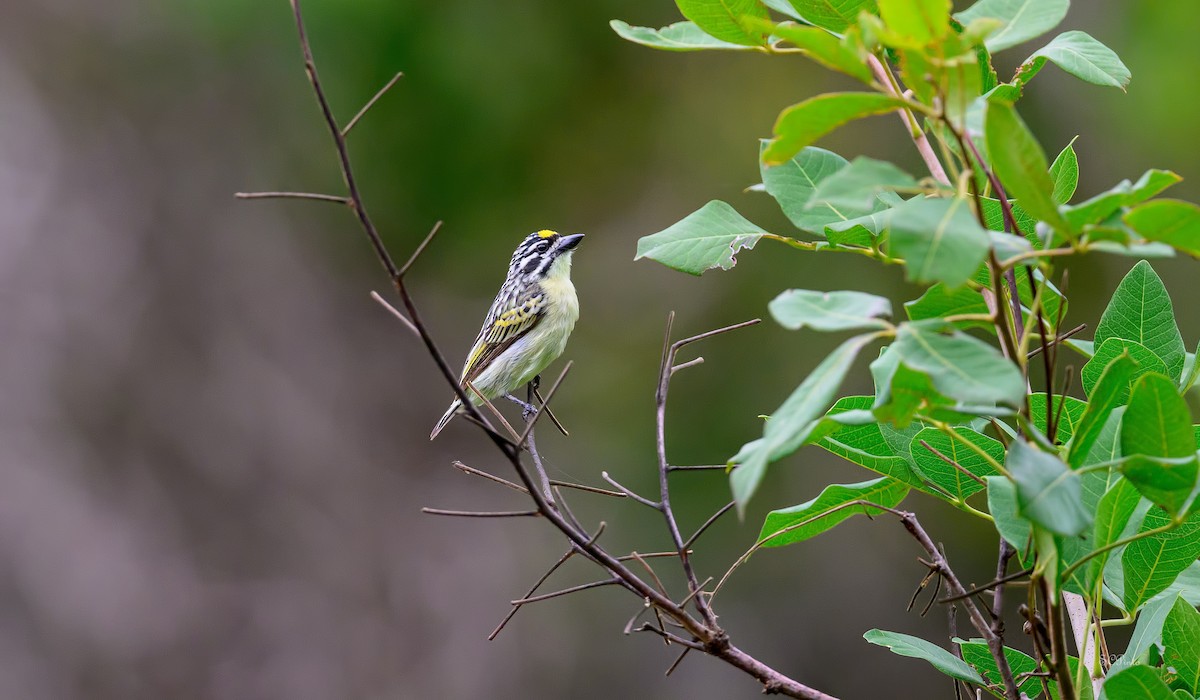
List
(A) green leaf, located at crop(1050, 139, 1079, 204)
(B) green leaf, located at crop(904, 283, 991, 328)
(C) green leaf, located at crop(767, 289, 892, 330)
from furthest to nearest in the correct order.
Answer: (A) green leaf, located at crop(1050, 139, 1079, 204), (B) green leaf, located at crop(904, 283, 991, 328), (C) green leaf, located at crop(767, 289, 892, 330)

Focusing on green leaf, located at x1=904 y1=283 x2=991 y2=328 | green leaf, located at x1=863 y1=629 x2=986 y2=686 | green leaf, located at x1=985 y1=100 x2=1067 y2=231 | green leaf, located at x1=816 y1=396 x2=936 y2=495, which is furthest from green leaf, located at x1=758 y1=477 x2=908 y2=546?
green leaf, located at x1=985 y1=100 x2=1067 y2=231

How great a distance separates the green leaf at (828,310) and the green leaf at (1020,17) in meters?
0.35

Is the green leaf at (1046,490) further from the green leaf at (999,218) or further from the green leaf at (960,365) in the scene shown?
the green leaf at (999,218)

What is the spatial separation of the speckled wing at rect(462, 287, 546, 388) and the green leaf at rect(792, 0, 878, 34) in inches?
119

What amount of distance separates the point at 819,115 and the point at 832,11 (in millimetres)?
390

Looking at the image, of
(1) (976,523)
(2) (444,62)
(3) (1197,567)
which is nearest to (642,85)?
(2) (444,62)

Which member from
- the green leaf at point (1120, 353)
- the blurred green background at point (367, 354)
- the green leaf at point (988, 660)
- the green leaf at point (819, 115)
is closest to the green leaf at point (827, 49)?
the green leaf at point (819, 115)

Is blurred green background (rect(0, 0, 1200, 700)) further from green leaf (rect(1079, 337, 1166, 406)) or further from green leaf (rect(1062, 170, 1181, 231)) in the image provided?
green leaf (rect(1062, 170, 1181, 231))

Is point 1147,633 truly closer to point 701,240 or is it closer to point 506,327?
point 701,240

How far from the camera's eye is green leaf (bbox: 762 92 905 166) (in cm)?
95

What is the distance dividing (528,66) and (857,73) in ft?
19.4

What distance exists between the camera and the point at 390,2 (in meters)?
6.23

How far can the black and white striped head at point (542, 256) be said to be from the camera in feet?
14.5

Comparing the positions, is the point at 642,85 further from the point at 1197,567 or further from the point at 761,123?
the point at 1197,567
